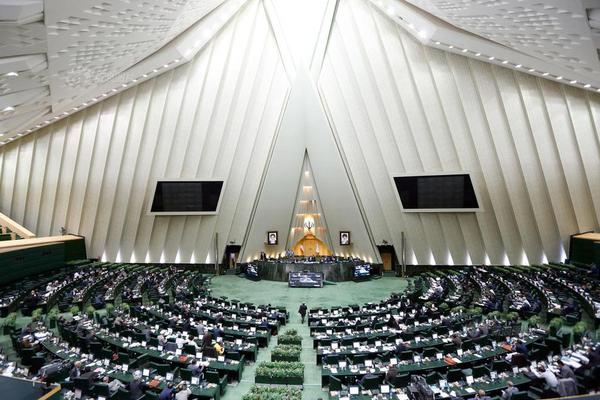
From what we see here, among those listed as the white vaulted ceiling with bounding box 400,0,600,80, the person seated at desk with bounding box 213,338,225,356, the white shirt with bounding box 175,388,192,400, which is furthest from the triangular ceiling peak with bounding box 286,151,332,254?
the white shirt with bounding box 175,388,192,400

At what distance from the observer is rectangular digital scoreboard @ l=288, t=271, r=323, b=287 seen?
2564 centimetres

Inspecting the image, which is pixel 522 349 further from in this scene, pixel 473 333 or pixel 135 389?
pixel 135 389

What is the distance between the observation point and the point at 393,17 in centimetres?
1947

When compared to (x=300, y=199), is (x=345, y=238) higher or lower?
lower

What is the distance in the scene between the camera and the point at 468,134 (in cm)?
2281

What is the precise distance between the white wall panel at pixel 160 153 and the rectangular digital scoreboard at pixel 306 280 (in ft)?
22.9

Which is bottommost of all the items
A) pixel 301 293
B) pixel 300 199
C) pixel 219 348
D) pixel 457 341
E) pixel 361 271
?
pixel 457 341

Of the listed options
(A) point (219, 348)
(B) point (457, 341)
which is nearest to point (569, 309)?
(B) point (457, 341)

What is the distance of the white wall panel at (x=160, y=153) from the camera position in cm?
2420

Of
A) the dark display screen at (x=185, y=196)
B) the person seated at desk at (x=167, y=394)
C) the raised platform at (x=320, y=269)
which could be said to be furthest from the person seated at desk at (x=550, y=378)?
the dark display screen at (x=185, y=196)

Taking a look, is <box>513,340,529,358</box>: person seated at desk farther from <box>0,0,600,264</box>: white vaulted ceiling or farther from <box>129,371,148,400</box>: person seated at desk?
<box>0,0,600,264</box>: white vaulted ceiling

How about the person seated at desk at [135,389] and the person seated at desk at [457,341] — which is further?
the person seated at desk at [457,341]

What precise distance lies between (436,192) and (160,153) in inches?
768

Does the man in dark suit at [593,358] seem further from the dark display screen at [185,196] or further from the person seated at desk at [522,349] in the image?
the dark display screen at [185,196]
